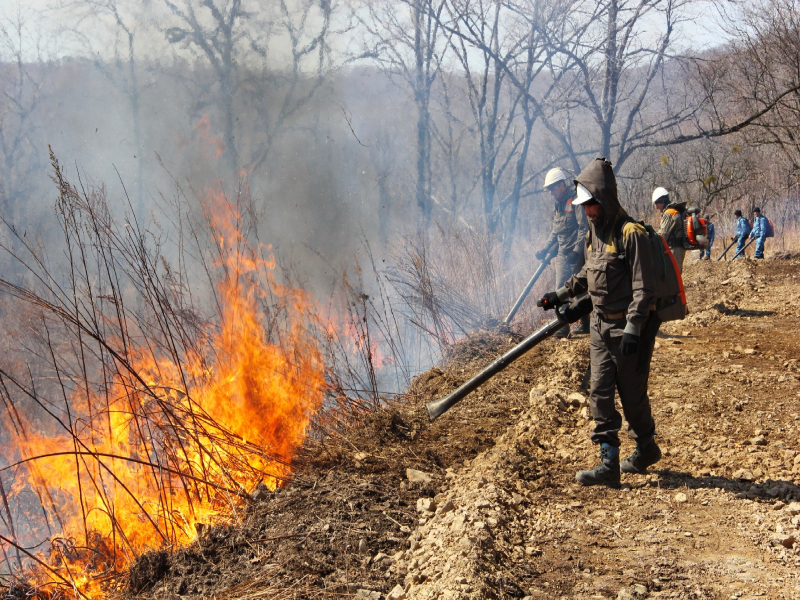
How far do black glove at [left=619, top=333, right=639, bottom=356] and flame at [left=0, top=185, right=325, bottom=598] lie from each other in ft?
6.89

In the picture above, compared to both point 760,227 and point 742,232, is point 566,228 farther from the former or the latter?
point 742,232

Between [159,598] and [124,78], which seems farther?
[124,78]

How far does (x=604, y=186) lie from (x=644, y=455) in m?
1.55

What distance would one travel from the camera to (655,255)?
3082 mm

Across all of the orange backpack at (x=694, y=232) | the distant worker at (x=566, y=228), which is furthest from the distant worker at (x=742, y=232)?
the distant worker at (x=566, y=228)

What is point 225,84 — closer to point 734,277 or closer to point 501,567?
point 734,277

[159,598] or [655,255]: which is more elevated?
[655,255]

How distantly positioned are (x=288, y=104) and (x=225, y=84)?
216cm

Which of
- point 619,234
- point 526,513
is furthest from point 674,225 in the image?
→ point 526,513

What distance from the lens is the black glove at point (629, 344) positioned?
299cm

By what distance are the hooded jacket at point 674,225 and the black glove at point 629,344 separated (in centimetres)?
496

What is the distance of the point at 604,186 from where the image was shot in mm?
3139

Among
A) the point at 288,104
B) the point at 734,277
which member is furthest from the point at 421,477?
the point at 288,104

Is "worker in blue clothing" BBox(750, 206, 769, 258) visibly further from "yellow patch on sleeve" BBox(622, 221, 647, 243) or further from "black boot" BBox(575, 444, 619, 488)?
"black boot" BBox(575, 444, 619, 488)
